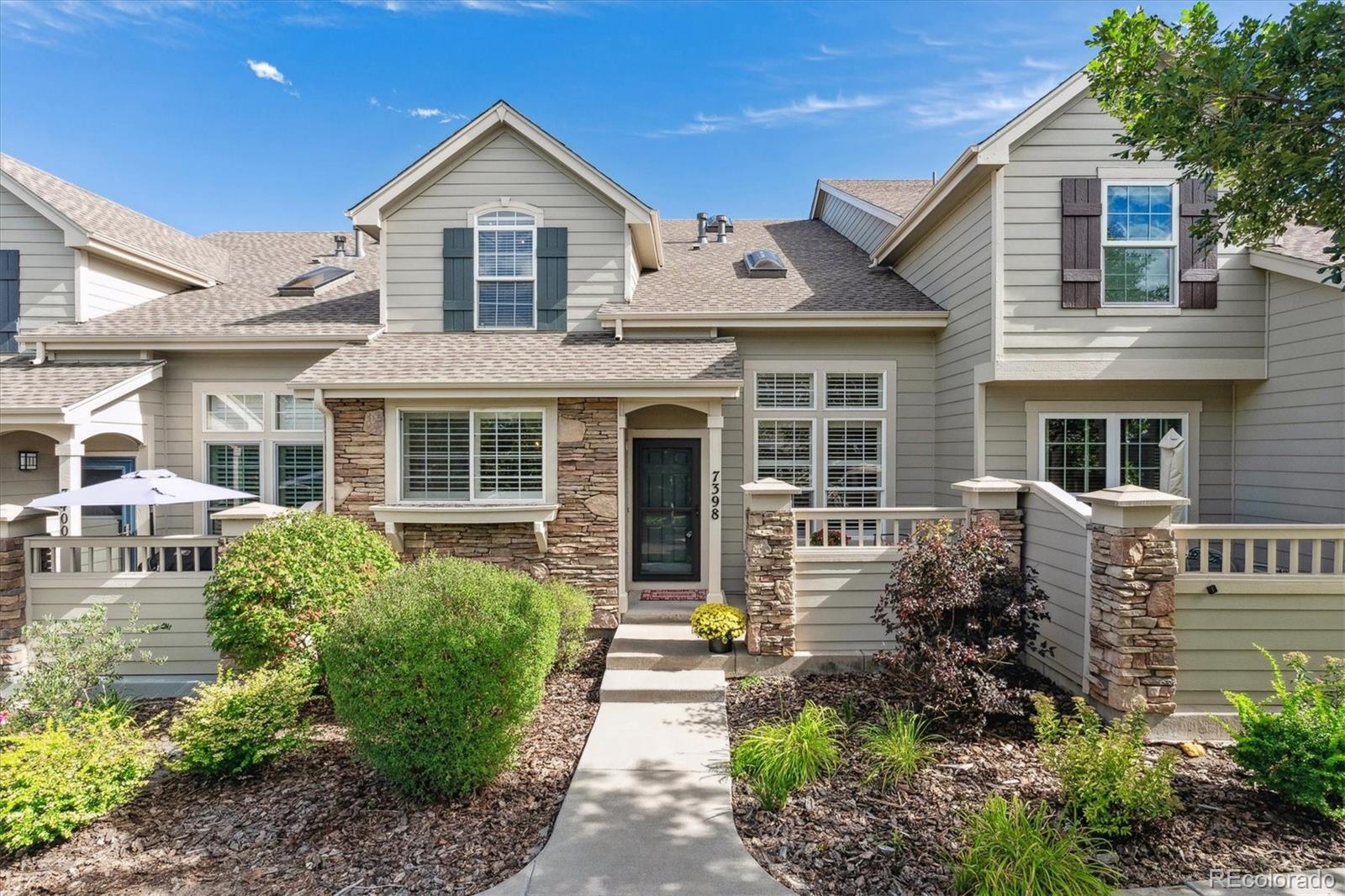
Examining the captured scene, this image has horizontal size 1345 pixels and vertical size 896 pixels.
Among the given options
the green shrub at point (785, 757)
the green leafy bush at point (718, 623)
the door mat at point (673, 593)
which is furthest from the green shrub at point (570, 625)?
the green shrub at point (785, 757)

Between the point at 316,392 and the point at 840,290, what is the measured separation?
7.51 m

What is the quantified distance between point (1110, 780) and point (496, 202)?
30.2ft

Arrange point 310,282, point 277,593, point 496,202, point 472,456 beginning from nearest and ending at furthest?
point 277,593
point 472,456
point 496,202
point 310,282

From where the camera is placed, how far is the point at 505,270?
8828 millimetres

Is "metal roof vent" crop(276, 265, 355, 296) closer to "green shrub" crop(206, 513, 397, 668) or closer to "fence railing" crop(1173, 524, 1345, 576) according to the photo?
"green shrub" crop(206, 513, 397, 668)

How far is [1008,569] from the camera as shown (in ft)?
17.1

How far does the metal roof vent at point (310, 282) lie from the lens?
10.2 meters

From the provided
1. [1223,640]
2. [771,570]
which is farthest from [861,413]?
[1223,640]

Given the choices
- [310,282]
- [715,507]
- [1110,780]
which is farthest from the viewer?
[310,282]

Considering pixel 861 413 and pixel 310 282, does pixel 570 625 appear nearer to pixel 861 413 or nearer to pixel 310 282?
pixel 861 413

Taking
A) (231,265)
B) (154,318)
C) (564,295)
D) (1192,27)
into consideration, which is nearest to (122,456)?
(154,318)

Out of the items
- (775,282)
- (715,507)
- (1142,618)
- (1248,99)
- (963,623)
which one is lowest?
(963,623)

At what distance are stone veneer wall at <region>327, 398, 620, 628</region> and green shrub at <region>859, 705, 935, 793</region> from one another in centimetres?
377

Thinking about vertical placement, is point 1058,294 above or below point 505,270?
below
